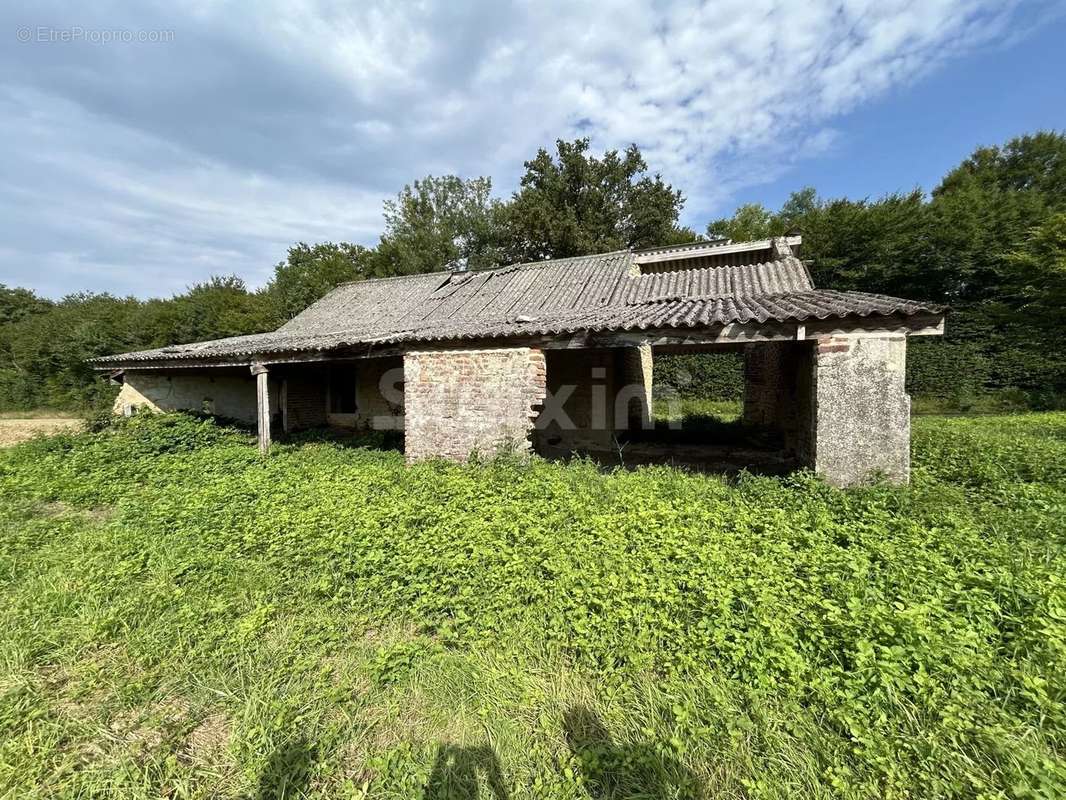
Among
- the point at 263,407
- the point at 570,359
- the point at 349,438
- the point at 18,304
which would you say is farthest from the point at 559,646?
the point at 18,304

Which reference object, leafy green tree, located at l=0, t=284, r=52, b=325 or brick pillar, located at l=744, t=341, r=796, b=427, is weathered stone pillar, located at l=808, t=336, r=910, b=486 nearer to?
brick pillar, located at l=744, t=341, r=796, b=427

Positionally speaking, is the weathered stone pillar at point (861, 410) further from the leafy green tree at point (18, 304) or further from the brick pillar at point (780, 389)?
the leafy green tree at point (18, 304)

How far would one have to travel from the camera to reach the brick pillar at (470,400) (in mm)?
6672

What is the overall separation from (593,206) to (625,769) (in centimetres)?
2386

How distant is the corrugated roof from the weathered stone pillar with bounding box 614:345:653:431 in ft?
7.04

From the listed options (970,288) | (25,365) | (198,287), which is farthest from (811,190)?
(25,365)

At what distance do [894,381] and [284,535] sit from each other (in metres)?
6.88

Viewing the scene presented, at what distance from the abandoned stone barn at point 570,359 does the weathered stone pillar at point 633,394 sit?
52 millimetres

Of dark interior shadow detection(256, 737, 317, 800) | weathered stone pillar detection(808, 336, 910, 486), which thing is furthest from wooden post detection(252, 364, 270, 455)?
weathered stone pillar detection(808, 336, 910, 486)

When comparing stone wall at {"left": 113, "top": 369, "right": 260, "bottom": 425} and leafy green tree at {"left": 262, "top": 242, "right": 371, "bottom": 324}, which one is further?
leafy green tree at {"left": 262, "top": 242, "right": 371, "bottom": 324}

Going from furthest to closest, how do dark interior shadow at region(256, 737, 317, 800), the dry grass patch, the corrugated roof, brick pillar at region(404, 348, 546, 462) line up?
the dry grass patch → brick pillar at region(404, 348, 546, 462) → the corrugated roof → dark interior shadow at region(256, 737, 317, 800)

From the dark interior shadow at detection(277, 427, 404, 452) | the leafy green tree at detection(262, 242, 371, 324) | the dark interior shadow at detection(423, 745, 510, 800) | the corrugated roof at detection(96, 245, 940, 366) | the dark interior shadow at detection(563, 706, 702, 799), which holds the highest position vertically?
the leafy green tree at detection(262, 242, 371, 324)

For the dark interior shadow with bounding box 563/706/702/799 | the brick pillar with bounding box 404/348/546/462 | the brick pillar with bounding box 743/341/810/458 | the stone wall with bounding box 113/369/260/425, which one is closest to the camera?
the dark interior shadow with bounding box 563/706/702/799

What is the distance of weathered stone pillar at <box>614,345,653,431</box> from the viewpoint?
36.1ft
